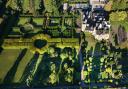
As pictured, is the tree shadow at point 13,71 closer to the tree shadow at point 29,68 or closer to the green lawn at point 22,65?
the green lawn at point 22,65

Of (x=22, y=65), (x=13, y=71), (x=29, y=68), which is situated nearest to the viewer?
(x=13, y=71)

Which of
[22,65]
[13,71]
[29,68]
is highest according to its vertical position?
[22,65]

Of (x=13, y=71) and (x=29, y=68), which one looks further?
(x=29, y=68)

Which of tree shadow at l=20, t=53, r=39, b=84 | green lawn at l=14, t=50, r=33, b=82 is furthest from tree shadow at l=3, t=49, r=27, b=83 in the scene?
tree shadow at l=20, t=53, r=39, b=84

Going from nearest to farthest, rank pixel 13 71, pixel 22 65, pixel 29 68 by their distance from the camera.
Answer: pixel 13 71 < pixel 29 68 < pixel 22 65

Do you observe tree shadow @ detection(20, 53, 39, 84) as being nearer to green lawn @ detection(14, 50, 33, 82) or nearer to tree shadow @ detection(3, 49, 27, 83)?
green lawn @ detection(14, 50, 33, 82)

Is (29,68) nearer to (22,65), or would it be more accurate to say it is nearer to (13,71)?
(22,65)

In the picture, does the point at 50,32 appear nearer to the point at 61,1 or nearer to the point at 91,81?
the point at 61,1

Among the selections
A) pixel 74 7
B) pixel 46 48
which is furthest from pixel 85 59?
pixel 74 7

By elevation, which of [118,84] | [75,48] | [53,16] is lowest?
[118,84]

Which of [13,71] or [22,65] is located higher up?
[22,65]

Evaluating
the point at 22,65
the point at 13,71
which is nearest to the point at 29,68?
the point at 22,65
